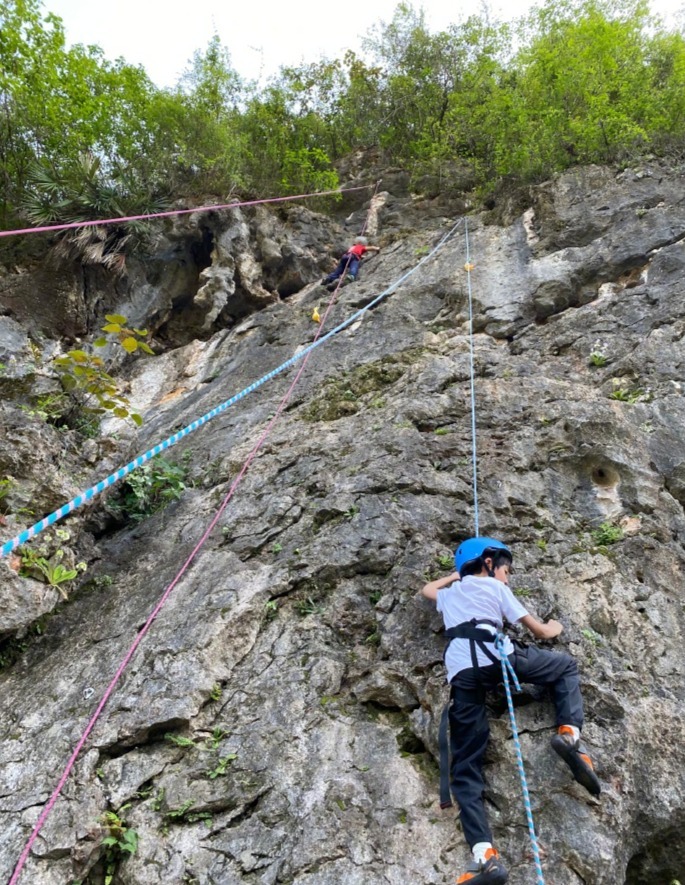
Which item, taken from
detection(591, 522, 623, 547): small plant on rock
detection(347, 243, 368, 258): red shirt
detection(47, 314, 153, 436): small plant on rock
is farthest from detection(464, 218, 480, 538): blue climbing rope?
detection(47, 314, 153, 436): small plant on rock

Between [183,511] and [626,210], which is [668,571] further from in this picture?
[626,210]

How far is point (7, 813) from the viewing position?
3.51 meters

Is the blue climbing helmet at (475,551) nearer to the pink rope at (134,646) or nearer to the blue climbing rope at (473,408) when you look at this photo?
the blue climbing rope at (473,408)

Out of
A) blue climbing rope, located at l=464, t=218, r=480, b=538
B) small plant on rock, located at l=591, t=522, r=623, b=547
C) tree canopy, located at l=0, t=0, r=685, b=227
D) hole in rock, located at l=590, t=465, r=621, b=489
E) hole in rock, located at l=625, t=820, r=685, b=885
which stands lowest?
hole in rock, located at l=625, t=820, r=685, b=885

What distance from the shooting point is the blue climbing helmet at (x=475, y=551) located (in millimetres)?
4008

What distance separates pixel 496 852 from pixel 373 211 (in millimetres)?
11776

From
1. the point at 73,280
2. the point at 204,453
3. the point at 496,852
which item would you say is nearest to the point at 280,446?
the point at 204,453

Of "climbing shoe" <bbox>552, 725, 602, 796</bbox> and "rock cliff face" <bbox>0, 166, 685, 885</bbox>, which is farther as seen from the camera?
"rock cliff face" <bbox>0, 166, 685, 885</bbox>

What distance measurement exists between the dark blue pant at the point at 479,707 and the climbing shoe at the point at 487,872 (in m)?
0.19

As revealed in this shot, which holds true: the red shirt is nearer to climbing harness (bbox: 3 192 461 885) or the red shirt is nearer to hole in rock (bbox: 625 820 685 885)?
climbing harness (bbox: 3 192 461 885)

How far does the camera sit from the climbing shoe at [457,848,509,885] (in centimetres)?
277

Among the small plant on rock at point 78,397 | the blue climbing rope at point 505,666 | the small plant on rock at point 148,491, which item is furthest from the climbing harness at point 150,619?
the blue climbing rope at point 505,666

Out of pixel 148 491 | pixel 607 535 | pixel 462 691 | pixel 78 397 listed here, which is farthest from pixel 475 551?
pixel 78 397

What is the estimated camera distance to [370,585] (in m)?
4.54
